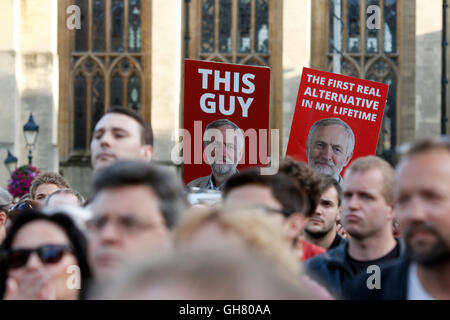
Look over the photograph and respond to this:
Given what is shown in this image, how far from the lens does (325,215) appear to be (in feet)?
14.9

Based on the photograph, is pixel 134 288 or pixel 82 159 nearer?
pixel 134 288

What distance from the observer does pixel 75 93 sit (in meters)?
20.2

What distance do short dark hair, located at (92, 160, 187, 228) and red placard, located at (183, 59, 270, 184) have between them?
3117 millimetres

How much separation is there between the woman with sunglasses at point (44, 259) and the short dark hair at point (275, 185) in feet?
1.67

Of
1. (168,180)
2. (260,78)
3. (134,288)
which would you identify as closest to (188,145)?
(260,78)

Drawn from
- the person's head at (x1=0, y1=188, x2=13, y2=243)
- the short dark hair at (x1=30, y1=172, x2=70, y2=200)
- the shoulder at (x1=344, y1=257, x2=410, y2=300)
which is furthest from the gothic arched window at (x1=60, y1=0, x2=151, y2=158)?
the shoulder at (x1=344, y1=257, x2=410, y2=300)

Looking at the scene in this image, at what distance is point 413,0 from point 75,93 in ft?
25.2

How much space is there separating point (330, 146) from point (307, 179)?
2.45 meters

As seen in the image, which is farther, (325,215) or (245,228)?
(325,215)

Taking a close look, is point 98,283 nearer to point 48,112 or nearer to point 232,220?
point 232,220

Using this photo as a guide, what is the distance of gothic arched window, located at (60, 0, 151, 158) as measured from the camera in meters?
19.9

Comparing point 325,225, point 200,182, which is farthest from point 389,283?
point 200,182

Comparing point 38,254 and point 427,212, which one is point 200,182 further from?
point 427,212

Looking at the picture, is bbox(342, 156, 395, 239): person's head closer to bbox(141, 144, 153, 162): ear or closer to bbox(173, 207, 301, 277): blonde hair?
bbox(141, 144, 153, 162): ear
